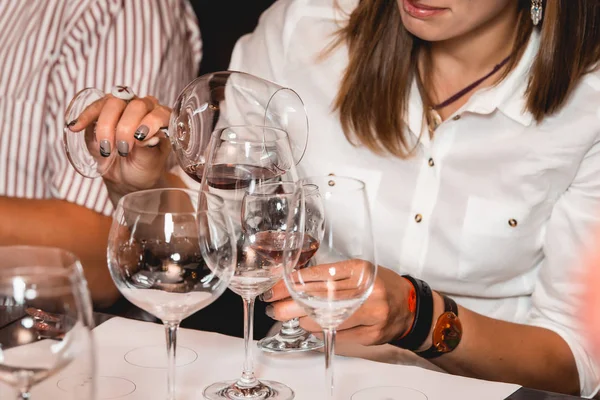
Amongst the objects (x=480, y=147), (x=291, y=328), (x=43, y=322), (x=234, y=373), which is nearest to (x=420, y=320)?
(x=291, y=328)

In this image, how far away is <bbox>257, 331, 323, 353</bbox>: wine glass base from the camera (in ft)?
3.66

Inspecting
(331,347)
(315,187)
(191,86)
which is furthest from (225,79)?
(331,347)

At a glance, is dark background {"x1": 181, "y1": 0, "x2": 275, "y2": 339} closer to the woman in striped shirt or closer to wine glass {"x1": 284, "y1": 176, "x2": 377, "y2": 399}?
the woman in striped shirt

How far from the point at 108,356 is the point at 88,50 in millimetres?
986

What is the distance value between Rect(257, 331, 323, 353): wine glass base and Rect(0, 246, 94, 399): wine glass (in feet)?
1.61

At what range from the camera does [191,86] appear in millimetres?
1187

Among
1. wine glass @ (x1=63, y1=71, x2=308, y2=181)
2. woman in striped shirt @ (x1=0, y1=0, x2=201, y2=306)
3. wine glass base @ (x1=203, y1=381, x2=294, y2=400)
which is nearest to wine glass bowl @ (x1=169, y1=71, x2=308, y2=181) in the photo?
wine glass @ (x1=63, y1=71, x2=308, y2=181)

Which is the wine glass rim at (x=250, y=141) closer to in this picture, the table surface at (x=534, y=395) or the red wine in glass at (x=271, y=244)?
the red wine in glass at (x=271, y=244)

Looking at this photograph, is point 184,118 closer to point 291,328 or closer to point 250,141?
point 250,141

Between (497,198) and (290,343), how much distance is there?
1.83ft

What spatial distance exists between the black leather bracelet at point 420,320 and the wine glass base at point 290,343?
14 centimetres

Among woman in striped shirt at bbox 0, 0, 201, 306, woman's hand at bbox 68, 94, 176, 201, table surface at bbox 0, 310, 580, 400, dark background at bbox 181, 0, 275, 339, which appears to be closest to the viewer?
table surface at bbox 0, 310, 580, 400

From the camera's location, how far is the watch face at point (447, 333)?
1.26 metres

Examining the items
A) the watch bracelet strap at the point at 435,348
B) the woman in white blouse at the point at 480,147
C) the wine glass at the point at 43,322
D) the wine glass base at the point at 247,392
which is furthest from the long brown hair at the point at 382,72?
the wine glass at the point at 43,322
